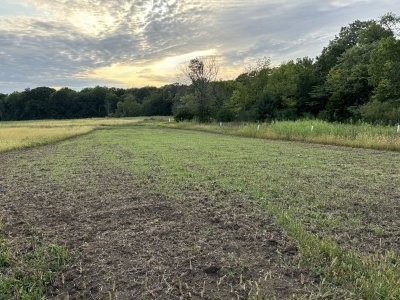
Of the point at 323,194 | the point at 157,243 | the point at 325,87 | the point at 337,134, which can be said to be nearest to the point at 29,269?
the point at 157,243

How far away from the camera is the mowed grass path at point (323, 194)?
3133 millimetres

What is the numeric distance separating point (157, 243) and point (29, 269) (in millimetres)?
1378

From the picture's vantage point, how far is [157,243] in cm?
385

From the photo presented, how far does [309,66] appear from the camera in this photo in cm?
4803

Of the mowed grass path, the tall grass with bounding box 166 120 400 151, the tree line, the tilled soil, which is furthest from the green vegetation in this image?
the tree line

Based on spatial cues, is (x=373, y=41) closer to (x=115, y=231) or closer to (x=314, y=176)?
(x=314, y=176)

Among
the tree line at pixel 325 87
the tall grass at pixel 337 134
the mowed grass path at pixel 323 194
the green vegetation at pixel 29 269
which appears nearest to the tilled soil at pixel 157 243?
the green vegetation at pixel 29 269

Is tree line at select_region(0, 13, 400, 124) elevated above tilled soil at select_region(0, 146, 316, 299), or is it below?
above

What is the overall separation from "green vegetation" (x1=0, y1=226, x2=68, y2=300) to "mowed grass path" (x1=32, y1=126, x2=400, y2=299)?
2.59 m

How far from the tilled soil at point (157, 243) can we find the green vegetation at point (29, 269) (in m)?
0.12

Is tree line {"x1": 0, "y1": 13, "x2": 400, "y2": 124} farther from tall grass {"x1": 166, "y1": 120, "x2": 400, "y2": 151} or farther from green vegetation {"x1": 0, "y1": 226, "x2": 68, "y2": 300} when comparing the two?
green vegetation {"x1": 0, "y1": 226, "x2": 68, "y2": 300}

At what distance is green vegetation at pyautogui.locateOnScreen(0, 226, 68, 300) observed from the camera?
9.20 ft

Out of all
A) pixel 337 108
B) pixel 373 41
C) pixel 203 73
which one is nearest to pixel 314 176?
pixel 337 108

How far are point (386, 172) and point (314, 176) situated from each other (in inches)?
86.4
